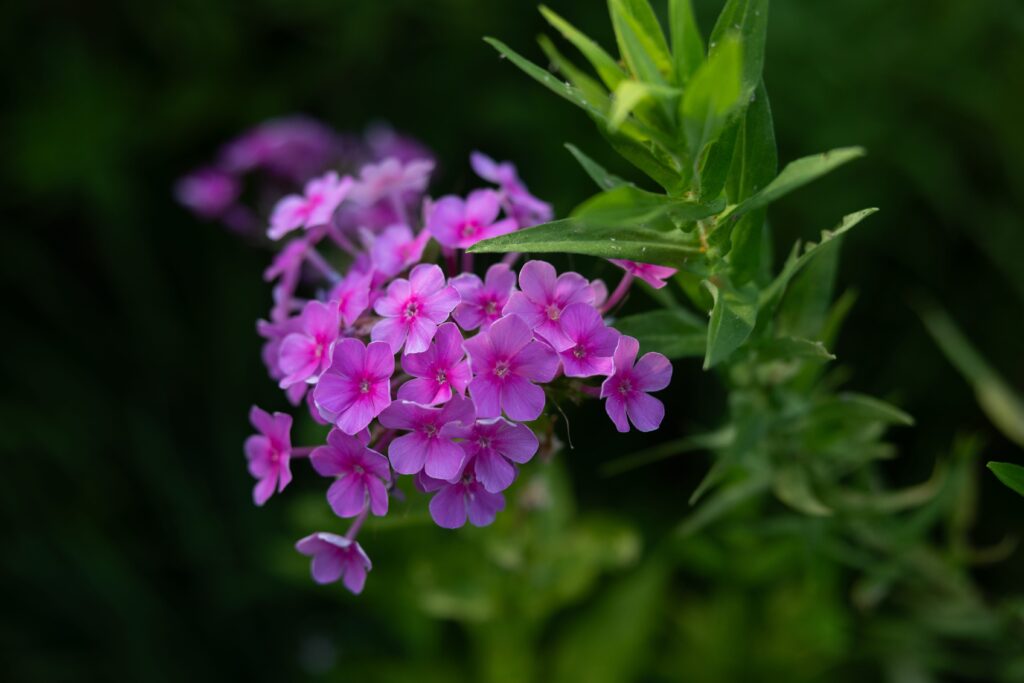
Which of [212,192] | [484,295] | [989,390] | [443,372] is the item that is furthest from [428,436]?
[212,192]

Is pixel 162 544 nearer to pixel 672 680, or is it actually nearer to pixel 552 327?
pixel 672 680

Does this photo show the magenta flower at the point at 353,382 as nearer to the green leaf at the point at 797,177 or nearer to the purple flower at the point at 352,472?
the purple flower at the point at 352,472

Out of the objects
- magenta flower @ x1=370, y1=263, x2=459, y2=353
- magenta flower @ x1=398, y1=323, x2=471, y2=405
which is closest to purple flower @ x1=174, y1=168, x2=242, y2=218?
magenta flower @ x1=370, y1=263, x2=459, y2=353

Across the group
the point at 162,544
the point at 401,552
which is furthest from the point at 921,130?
the point at 162,544

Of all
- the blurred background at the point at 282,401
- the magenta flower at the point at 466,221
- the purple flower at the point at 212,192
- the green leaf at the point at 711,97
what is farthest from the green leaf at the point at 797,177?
the purple flower at the point at 212,192

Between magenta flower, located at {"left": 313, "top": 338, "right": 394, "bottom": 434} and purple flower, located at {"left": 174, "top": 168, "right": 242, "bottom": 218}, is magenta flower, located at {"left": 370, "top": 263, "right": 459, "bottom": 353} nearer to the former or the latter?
magenta flower, located at {"left": 313, "top": 338, "right": 394, "bottom": 434}
